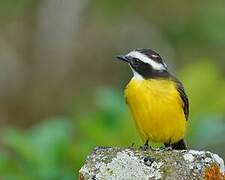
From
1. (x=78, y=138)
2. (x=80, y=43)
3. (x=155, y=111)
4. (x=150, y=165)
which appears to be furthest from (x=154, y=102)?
(x=80, y=43)

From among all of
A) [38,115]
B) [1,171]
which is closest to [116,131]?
[1,171]

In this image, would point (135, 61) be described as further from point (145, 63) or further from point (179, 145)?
point (179, 145)

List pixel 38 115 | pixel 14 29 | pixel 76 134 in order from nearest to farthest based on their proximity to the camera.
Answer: pixel 76 134 < pixel 38 115 < pixel 14 29

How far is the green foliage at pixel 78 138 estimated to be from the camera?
21.7ft

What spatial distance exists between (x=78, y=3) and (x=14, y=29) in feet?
4.05

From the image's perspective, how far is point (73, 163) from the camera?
262 inches

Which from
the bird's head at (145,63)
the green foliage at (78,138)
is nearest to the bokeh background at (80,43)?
the green foliage at (78,138)

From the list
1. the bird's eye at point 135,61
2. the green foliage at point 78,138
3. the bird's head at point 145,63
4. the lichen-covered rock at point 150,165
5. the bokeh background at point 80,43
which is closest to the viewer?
the lichen-covered rock at point 150,165

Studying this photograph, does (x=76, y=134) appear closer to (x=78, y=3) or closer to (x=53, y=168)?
(x=53, y=168)

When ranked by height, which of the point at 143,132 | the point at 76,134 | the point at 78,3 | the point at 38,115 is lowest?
the point at 143,132

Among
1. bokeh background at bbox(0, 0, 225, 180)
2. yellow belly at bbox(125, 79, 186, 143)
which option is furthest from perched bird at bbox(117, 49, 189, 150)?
bokeh background at bbox(0, 0, 225, 180)

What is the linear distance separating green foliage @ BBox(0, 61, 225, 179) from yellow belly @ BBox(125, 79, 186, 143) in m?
0.64

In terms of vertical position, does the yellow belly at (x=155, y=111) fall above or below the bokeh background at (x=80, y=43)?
below

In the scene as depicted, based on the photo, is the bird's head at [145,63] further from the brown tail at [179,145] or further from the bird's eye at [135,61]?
the brown tail at [179,145]
